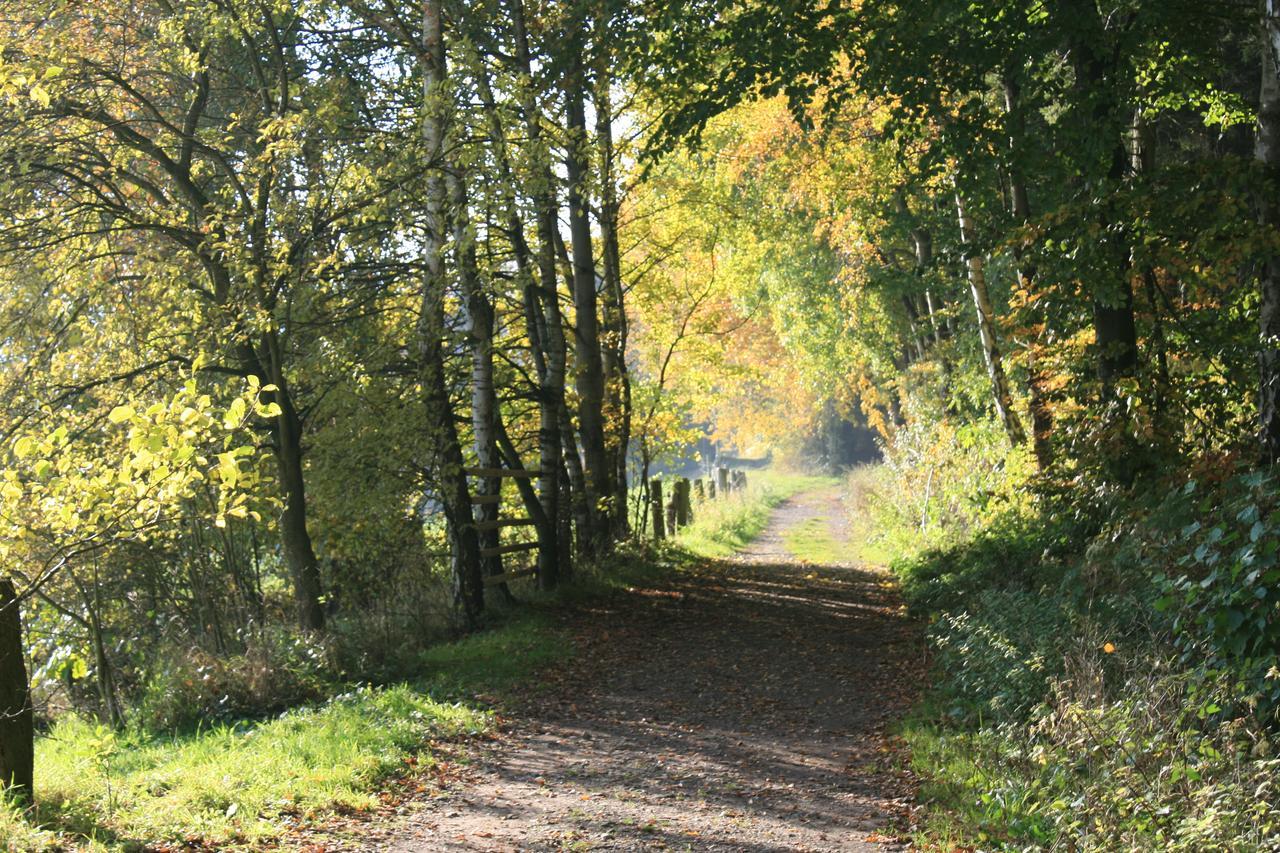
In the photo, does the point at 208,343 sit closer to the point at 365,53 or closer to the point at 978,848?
the point at 365,53

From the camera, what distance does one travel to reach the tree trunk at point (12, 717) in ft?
18.6

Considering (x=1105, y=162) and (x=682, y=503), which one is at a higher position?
(x=1105, y=162)

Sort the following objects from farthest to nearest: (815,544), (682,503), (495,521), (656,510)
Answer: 1. (682,503)
2. (815,544)
3. (656,510)
4. (495,521)

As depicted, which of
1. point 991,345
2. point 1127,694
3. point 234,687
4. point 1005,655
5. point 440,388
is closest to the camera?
point 1127,694

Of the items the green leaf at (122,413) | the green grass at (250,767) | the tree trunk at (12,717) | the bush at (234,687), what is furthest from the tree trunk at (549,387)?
the green leaf at (122,413)

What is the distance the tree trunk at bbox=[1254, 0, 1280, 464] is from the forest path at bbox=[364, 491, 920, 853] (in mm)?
3319

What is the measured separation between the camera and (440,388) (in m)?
13.0

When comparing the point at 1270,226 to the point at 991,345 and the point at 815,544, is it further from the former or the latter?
the point at 815,544

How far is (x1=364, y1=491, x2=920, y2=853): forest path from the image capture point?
6.34 meters

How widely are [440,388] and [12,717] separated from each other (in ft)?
25.3

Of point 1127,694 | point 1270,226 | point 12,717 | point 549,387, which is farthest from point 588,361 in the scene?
point 12,717

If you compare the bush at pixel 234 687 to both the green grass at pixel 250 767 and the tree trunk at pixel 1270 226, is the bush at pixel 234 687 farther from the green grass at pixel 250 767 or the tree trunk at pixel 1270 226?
the tree trunk at pixel 1270 226

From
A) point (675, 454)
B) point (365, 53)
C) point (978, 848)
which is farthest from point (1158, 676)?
point (675, 454)

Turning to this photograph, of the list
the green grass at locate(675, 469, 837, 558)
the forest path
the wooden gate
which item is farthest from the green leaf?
the green grass at locate(675, 469, 837, 558)
